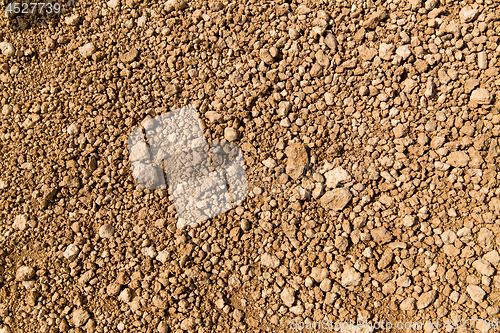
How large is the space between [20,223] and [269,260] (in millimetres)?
1408

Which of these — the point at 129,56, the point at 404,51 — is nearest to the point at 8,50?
the point at 129,56

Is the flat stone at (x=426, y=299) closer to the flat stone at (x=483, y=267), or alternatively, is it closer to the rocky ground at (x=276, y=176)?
the rocky ground at (x=276, y=176)

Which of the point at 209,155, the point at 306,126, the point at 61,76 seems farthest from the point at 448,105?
the point at 61,76

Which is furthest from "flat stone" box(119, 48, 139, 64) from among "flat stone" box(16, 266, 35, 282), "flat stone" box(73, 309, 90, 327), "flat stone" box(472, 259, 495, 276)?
"flat stone" box(472, 259, 495, 276)

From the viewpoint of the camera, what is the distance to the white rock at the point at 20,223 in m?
1.83

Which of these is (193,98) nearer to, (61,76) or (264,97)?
(264,97)

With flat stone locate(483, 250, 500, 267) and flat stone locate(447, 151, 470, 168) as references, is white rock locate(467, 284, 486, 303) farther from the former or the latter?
flat stone locate(447, 151, 470, 168)

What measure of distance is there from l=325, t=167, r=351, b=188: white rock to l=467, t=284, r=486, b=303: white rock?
0.77m

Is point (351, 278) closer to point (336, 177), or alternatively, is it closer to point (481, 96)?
point (336, 177)

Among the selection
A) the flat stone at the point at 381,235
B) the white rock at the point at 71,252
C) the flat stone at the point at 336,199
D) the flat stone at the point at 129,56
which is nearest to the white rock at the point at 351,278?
the flat stone at the point at 381,235

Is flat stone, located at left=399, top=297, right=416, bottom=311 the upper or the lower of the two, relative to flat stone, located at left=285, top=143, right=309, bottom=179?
lower

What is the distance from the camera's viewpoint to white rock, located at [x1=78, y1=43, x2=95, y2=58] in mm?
1945

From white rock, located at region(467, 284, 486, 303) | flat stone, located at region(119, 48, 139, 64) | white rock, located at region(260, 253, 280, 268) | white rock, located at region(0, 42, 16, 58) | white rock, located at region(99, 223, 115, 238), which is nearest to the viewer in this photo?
white rock, located at region(467, 284, 486, 303)

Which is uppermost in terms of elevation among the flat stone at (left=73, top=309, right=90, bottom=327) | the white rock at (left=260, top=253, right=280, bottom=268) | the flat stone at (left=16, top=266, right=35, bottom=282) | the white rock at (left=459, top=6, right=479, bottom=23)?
the white rock at (left=459, top=6, right=479, bottom=23)
